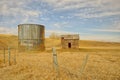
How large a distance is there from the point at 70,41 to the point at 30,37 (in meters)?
11.4

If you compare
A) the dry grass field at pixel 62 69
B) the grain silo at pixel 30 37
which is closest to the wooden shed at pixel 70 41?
the grain silo at pixel 30 37

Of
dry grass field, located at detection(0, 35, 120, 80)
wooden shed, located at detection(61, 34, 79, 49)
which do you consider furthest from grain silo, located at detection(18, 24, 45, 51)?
dry grass field, located at detection(0, 35, 120, 80)

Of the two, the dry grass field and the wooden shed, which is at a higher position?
the wooden shed

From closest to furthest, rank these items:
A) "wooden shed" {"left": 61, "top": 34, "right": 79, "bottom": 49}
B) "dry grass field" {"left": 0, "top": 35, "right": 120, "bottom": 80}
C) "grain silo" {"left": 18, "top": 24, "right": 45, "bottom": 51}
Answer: "dry grass field" {"left": 0, "top": 35, "right": 120, "bottom": 80} → "grain silo" {"left": 18, "top": 24, "right": 45, "bottom": 51} → "wooden shed" {"left": 61, "top": 34, "right": 79, "bottom": 49}

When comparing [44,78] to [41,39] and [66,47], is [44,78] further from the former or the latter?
[66,47]

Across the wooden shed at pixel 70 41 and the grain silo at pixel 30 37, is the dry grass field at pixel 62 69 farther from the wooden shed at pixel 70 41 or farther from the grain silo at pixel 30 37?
the wooden shed at pixel 70 41

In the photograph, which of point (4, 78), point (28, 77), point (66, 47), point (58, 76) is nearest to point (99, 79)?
point (58, 76)

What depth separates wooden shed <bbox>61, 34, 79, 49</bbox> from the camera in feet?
138

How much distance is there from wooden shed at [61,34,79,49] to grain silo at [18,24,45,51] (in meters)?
8.97

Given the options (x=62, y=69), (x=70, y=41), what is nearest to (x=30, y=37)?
(x=70, y=41)

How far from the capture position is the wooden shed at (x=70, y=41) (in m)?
42.1

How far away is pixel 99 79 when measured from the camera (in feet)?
30.1

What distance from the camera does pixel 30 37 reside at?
3438cm

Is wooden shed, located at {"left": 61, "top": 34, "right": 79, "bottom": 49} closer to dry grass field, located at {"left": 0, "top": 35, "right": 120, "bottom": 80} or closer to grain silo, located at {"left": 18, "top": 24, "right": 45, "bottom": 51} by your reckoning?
grain silo, located at {"left": 18, "top": 24, "right": 45, "bottom": 51}
